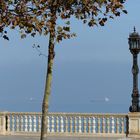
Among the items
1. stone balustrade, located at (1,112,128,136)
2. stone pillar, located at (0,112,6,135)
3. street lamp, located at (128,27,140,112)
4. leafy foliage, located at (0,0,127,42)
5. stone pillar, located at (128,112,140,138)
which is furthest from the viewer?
stone pillar, located at (0,112,6,135)

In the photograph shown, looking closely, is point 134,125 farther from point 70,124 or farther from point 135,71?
point 70,124

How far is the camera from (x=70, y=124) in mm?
27375

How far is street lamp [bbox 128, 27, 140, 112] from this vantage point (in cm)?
2648

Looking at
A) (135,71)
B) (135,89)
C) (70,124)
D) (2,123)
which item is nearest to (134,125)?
(135,89)

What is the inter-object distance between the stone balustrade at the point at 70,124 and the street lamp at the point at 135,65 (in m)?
0.52

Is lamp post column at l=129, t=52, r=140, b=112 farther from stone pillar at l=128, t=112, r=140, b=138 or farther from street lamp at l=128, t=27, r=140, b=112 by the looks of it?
stone pillar at l=128, t=112, r=140, b=138

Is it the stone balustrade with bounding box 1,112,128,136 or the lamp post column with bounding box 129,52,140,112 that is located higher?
the lamp post column with bounding box 129,52,140,112

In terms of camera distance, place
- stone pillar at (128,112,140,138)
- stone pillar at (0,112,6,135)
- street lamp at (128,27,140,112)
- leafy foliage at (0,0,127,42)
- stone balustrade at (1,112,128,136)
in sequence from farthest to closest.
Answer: stone pillar at (0,112,6,135)
stone balustrade at (1,112,128,136)
street lamp at (128,27,140,112)
stone pillar at (128,112,140,138)
leafy foliage at (0,0,127,42)

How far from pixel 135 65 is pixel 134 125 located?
249cm

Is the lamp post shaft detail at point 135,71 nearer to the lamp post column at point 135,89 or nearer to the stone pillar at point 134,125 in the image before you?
the lamp post column at point 135,89

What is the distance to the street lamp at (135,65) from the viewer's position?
2648 centimetres

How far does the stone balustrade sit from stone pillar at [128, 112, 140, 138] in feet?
0.95

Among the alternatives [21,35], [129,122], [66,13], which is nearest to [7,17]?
[21,35]

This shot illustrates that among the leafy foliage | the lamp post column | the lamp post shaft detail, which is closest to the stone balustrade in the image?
the lamp post column
